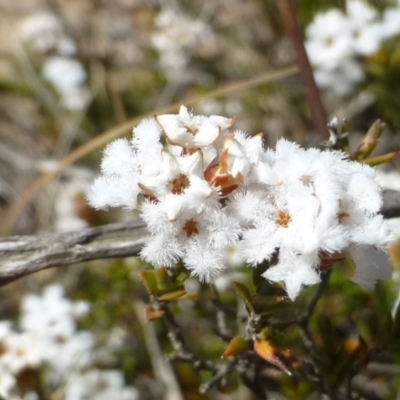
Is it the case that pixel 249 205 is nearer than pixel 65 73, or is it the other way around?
pixel 249 205

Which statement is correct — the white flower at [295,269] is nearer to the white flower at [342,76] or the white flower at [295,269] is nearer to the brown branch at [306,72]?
the brown branch at [306,72]

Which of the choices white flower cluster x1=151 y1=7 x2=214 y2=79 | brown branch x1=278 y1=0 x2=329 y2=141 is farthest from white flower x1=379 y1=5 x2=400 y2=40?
white flower cluster x1=151 y1=7 x2=214 y2=79

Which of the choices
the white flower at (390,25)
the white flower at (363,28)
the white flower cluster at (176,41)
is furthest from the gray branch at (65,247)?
the white flower cluster at (176,41)

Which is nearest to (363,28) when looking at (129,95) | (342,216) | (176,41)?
(176,41)

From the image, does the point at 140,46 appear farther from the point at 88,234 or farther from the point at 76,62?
the point at 88,234

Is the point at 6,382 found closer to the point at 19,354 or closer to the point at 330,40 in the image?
the point at 19,354

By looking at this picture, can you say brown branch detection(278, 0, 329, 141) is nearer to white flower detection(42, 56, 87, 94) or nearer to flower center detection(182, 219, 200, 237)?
flower center detection(182, 219, 200, 237)
